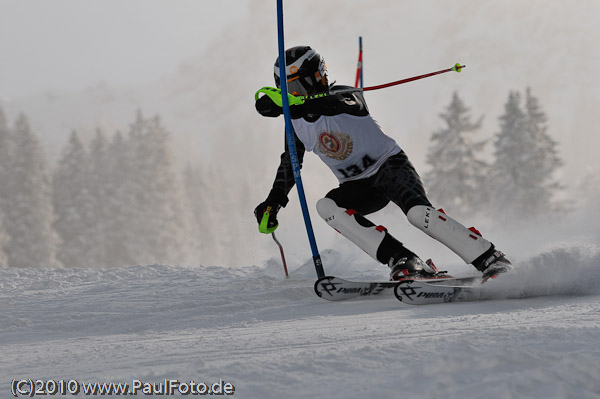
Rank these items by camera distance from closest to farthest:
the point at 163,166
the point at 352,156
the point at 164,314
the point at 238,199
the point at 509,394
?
the point at 509,394
the point at 164,314
the point at 352,156
the point at 163,166
the point at 238,199

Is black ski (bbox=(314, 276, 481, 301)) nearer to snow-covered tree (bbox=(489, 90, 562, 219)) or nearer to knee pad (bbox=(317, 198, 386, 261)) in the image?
knee pad (bbox=(317, 198, 386, 261))

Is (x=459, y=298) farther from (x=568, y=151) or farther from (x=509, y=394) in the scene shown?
(x=568, y=151)

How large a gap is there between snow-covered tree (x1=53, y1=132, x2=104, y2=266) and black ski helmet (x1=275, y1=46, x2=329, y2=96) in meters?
26.0

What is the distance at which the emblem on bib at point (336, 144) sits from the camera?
450 centimetres

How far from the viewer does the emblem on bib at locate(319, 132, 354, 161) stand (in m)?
4.50

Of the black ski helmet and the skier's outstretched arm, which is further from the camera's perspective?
the skier's outstretched arm

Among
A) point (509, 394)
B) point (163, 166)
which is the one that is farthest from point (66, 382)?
point (163, 166)

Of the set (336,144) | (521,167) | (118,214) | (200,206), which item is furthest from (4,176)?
(336,144)

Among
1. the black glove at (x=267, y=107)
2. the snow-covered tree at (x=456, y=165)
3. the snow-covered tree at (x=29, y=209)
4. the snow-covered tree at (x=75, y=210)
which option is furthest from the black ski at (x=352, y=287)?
the snow-covered tree at (x=75, y=210)

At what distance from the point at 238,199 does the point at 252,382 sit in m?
52.4

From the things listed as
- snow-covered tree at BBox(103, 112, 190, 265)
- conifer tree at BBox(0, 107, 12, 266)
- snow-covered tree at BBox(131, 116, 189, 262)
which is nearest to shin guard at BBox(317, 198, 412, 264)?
conifer tree at BBox(0, 107, 12, 266)

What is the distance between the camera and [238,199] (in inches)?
2124

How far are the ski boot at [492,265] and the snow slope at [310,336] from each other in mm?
141

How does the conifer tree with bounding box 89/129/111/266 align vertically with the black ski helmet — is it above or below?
above
